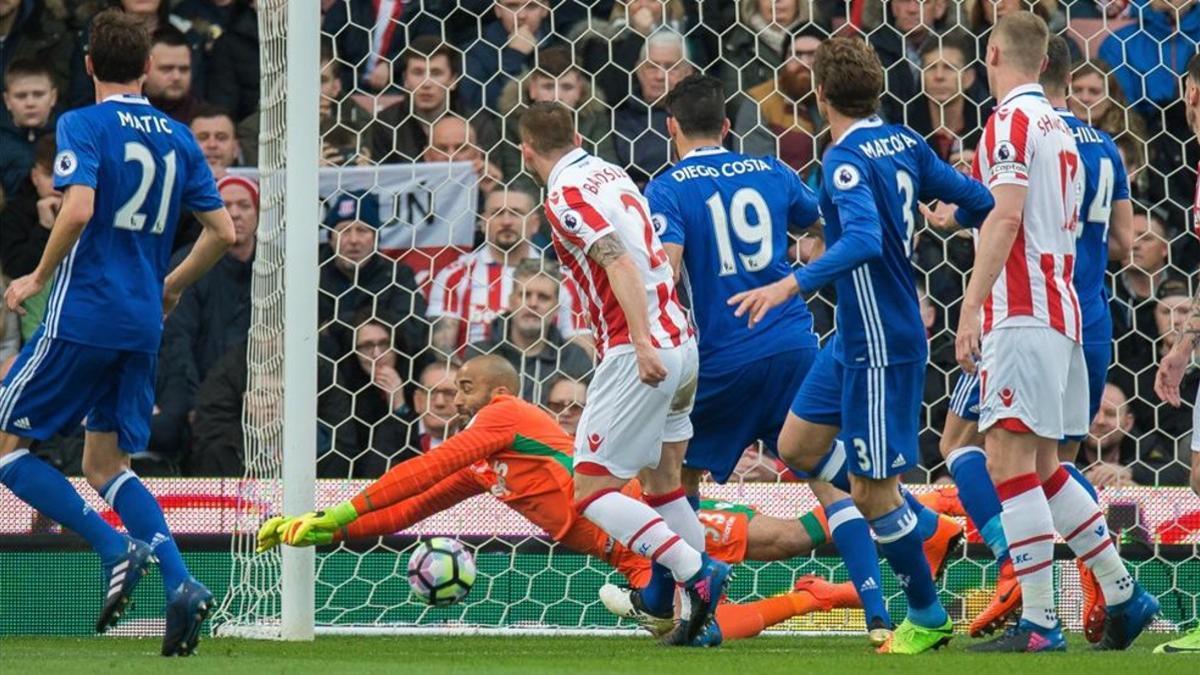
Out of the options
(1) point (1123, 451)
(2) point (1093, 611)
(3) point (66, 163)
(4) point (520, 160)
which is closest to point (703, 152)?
(2) point (1093, 611)

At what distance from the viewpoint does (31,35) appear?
9266 millimetres

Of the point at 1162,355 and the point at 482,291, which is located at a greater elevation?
the point at 482,291

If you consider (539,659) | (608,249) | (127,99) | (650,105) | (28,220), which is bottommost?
(539,659)

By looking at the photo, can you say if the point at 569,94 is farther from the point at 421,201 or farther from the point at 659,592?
the point at 659,592

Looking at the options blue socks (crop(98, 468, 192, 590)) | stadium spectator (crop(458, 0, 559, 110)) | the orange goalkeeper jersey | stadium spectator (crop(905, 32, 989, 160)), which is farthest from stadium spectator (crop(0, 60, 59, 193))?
stadium spectator (crop(905, 32, 989, 160))

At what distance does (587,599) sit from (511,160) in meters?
2.15

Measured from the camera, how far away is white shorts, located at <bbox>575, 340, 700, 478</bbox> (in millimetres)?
5930

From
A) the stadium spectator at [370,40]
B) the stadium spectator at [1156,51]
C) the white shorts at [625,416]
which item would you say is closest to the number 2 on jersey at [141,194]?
the white shorts at [625,416]

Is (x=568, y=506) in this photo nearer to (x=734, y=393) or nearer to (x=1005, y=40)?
(x=734, y=393)

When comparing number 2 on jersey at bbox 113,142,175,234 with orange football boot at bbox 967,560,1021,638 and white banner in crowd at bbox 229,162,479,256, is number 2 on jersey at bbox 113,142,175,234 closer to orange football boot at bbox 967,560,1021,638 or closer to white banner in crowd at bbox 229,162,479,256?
white banner in crowd at bbox 229,162,479,256

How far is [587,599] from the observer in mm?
7742

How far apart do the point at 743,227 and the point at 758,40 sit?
2227mm

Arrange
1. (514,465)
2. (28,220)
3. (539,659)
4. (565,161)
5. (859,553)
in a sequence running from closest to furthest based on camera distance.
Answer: (539,659) < (565,161) < (859,553) < (514,465) < (28,220)

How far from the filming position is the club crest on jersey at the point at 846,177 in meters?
5.69
